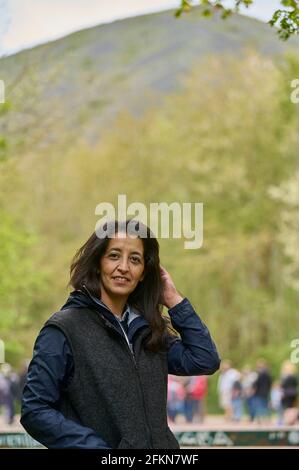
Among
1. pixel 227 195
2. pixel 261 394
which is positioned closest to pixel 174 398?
pixel 261 394

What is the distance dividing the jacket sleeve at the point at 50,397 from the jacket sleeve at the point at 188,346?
462 millimetres

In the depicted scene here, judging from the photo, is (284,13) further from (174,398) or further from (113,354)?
(174,398)

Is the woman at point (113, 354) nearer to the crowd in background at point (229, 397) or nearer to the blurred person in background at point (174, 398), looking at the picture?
the crowd in background at point (229, 397)

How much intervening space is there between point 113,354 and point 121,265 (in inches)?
12.4

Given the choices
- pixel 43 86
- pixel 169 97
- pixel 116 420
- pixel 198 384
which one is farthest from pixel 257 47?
pixel 116 420

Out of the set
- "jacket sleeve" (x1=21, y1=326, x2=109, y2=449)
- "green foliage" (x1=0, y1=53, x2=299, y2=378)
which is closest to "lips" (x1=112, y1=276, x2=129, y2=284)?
"jacket sleeve" (x1=21, y1=326, x2=109, y2=449)

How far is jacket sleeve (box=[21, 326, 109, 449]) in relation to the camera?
3439 mm

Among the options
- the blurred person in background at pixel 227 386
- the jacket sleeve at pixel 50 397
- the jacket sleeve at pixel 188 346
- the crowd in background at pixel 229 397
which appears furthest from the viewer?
the blurred person in background at pixel 227 386

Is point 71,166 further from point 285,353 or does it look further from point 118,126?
point 285,353

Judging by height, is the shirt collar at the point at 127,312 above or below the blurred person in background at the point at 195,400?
above

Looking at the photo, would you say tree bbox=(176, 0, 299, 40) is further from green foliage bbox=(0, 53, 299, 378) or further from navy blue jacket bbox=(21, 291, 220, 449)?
green foliage bbox=(0, 53, 299, 378)

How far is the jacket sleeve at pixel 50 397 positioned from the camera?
3439 mm

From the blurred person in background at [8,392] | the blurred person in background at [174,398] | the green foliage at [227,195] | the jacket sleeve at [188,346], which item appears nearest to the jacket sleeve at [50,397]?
the jacket sleeve at [188,346]

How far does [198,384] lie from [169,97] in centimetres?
2406
